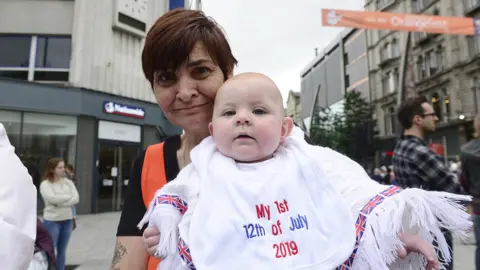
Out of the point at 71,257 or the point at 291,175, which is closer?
the point at 291,175

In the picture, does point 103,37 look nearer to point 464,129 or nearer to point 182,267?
point 182,267

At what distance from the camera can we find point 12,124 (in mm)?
10625

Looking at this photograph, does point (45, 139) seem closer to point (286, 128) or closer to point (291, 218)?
point (286, 128)

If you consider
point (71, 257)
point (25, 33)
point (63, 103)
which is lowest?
point (71, 257)

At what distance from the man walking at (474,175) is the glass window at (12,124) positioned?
37.5 ft

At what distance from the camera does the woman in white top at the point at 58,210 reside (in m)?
5.26

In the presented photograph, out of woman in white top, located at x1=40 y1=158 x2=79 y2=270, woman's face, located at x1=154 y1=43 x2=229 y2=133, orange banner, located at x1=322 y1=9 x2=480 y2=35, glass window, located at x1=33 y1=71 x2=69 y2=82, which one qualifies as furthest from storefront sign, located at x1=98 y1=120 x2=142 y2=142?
woman's face, located at x1=154 y1=43 x2=229 y2=133

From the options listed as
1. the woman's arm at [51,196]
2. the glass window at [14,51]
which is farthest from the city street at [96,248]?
the glass window at [14,51]

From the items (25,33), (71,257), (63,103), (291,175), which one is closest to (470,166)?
(291,175)

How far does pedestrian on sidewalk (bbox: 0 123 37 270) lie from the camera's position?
0.93m

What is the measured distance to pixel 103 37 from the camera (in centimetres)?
1262

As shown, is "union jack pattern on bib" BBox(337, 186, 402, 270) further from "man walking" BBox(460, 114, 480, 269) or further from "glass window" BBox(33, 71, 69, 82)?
"glass window" BBox(33, 71, 69, 82)

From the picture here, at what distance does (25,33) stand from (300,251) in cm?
1398

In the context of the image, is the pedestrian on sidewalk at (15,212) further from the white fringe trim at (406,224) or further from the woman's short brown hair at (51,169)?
the woman's short brown hair at (51,169)
